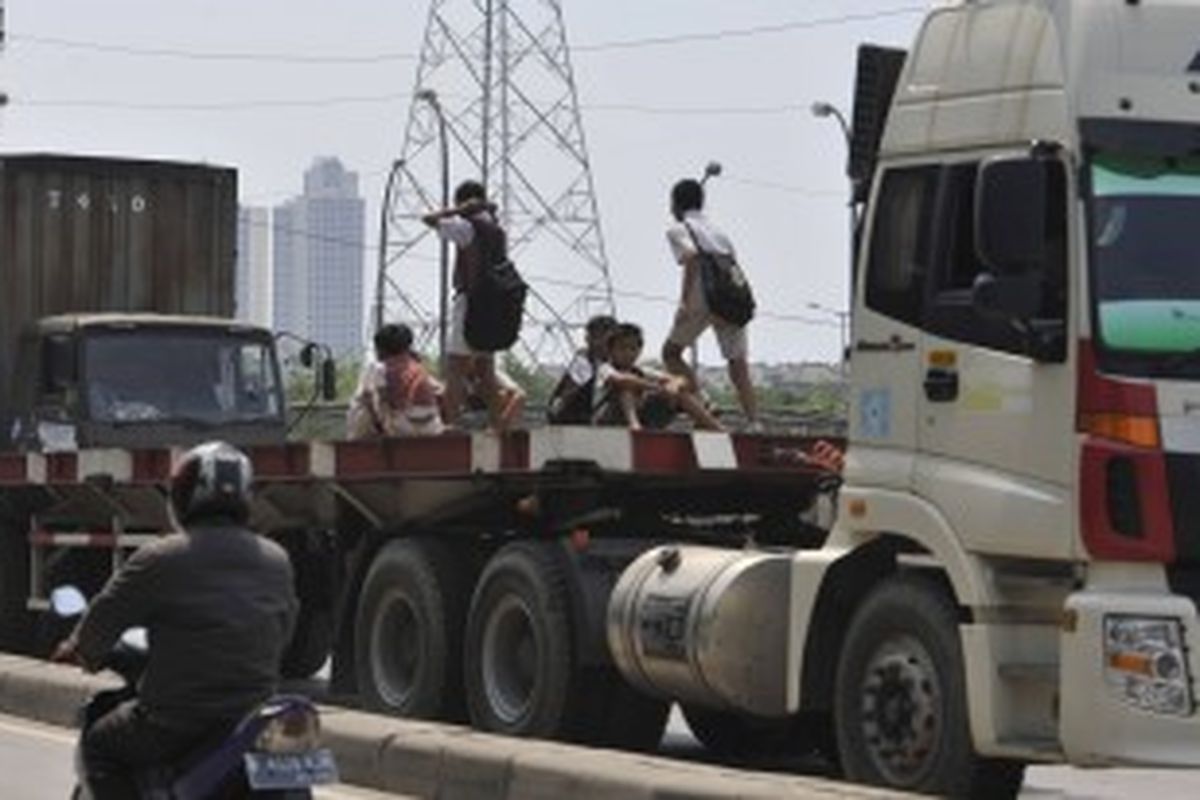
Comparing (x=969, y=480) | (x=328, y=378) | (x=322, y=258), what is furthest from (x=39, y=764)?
(x=322, y=258)

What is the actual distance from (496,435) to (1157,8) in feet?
15.2

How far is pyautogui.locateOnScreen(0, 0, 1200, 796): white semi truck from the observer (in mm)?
9312

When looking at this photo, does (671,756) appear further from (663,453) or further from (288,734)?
(288,734)

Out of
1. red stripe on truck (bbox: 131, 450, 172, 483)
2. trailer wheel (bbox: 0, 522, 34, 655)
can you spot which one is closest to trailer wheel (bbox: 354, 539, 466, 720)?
red stripe on truck (bbox: 131, 450, 172, 483)

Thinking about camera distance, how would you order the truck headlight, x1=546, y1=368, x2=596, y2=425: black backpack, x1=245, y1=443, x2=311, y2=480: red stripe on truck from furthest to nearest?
x1=245, y1=443, x2=311, y2=480: red stripe on truck → x1=546, y1=368, x2=596, y2=425: black backpack → the truck headlight

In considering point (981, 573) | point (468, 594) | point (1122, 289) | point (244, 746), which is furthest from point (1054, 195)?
point (468, 594)

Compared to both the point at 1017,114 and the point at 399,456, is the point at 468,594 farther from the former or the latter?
the point at 1017,114

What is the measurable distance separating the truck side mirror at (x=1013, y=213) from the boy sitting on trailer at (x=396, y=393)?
5.97 meters

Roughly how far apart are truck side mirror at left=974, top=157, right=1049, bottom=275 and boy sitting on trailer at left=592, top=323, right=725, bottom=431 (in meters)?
4.20

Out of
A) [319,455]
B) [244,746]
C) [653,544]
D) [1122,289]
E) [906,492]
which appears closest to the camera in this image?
[244,746]

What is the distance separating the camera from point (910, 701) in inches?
402

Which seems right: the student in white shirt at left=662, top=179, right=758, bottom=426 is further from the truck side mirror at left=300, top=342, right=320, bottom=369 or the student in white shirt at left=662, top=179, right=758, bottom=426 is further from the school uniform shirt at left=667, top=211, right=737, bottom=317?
the truck side mirror at left=300, top=342, right=320, bottom=369

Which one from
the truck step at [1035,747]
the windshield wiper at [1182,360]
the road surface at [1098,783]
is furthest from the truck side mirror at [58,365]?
the windshield wiper at [1182,360]

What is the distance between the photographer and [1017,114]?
992cm
